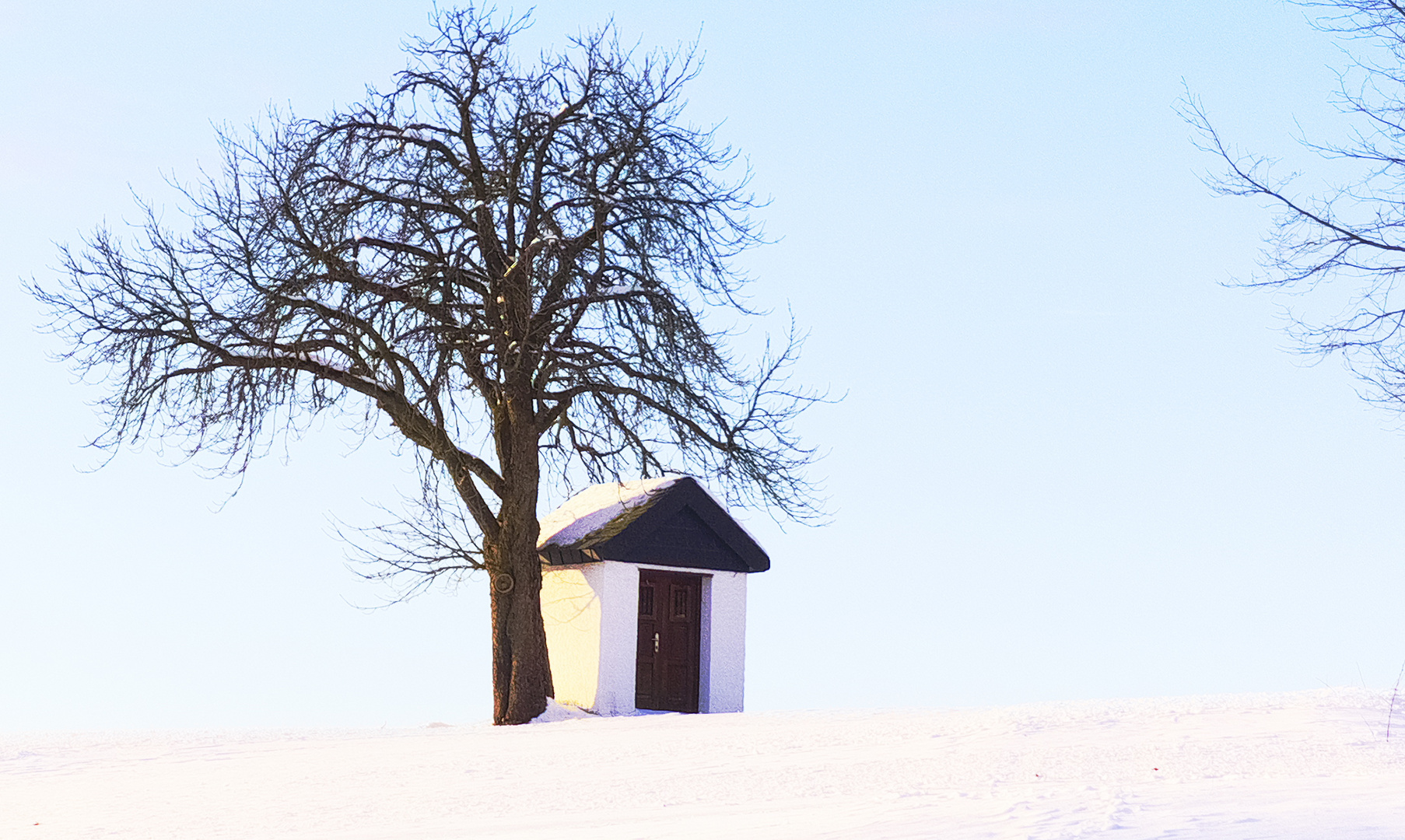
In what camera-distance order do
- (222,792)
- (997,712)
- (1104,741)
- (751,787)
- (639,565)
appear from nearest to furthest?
1. (751,787)
2. (222,792)
3. (1104,741)
4. (997,712)
5. (639,565)

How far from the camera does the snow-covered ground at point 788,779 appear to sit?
7.99m

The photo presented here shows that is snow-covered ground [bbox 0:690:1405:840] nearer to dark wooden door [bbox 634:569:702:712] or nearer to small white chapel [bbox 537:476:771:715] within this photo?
small white chapel [bbox 537:476:771:715]

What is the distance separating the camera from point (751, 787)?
10320 millimetres

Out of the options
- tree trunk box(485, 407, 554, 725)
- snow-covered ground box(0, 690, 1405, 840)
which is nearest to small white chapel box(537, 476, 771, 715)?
tree trunk box(485, 407, 554, 725)

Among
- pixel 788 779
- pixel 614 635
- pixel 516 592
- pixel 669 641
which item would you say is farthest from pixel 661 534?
pixel 788 779

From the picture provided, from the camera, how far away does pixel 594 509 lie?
74.1ft

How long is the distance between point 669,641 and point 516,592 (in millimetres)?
3743

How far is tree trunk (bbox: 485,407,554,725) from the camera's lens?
19547mm

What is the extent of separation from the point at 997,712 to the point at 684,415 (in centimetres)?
762

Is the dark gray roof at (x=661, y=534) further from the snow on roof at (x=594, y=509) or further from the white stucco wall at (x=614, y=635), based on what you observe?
the white stucco wall at (x=614, y=635)

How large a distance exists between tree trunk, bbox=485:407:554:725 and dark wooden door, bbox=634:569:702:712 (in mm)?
2645

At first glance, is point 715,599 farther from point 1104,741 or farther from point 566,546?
point 1104,741

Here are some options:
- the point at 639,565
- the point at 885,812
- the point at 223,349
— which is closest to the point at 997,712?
the point at 885,812

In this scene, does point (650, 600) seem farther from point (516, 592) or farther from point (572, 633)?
point (516, 592)
